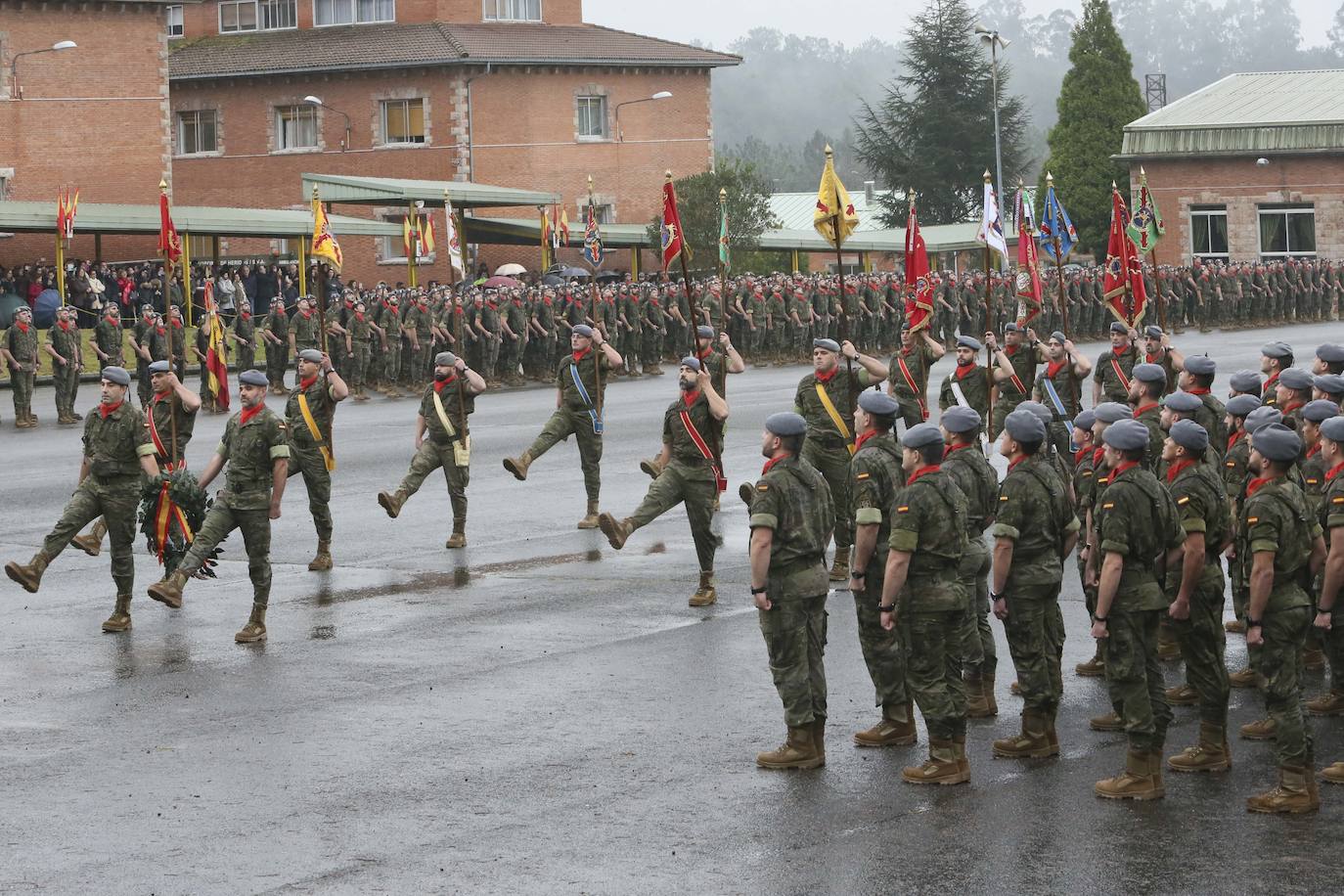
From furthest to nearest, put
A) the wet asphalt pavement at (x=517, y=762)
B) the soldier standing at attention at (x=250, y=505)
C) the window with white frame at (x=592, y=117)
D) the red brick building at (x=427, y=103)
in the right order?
the window with white frame at (x=592, y=117)
the red brick building at (x=427, y=103)
the soldier standing at attention at (x=250, y=505)
the wet asphalt pavement at (x=517, y=762)

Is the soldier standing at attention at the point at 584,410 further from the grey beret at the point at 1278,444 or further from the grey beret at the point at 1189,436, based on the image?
the grey beret at the point at 1278,444

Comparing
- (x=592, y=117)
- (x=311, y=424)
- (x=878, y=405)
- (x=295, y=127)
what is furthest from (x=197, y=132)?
(x=878, y=405)

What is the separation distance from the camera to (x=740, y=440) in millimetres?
A: 25547

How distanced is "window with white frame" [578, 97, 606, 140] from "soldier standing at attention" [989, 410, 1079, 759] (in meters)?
54.4

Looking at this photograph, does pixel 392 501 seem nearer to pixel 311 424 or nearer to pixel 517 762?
pixel 311 424

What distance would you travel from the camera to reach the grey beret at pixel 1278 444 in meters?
9.70

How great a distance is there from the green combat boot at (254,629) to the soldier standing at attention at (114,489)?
3.42 feet

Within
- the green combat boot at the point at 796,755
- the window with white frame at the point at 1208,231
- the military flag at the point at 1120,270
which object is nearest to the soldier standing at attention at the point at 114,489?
the green combat boot at the point at 796,755

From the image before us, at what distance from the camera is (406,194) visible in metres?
44.4

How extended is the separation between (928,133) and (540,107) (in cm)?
2182

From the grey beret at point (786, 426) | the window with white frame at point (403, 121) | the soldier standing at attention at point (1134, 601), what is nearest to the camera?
the soldier standing at attention at point (1134, 601)

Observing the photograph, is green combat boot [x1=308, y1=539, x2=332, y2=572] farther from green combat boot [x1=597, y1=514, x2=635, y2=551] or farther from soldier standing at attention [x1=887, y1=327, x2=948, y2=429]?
soldier standing at attention [x1=887, y1=327, x2=948, y2=429]

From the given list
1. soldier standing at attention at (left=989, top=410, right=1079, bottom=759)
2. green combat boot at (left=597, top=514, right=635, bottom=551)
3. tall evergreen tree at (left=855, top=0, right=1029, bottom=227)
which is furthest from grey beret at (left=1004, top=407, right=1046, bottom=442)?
tall evergreen tree at (left=855, top=0, right=1029, bottom=227)

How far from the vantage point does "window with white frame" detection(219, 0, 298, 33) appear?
64938mm
